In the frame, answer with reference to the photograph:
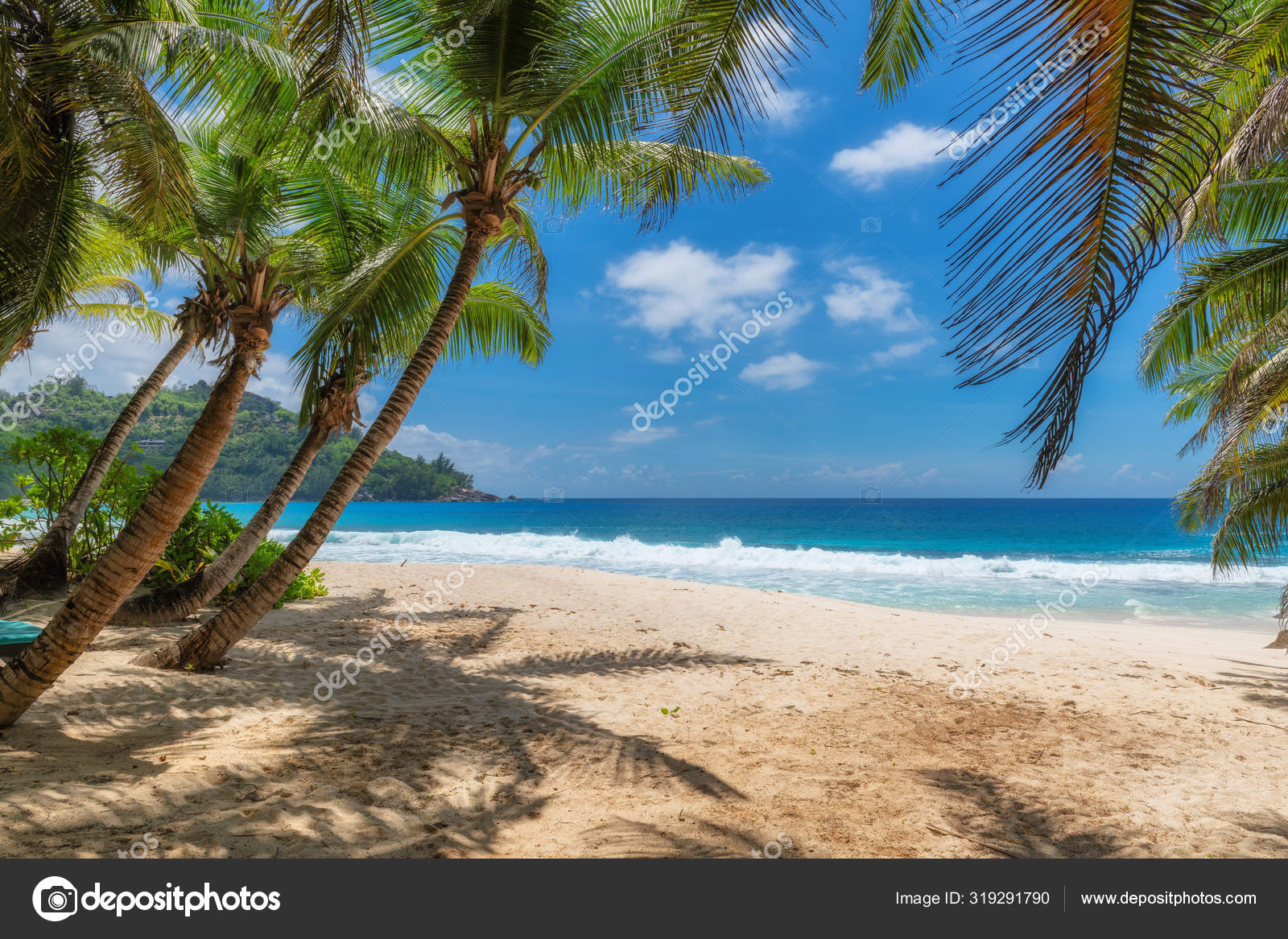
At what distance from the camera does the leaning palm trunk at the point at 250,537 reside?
652 cm

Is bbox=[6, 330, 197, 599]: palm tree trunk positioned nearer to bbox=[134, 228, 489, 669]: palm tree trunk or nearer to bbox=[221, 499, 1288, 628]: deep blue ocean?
bbox=[134, 228, 489, 669]: palm tree trunk

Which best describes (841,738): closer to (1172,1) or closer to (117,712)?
(1172,1)

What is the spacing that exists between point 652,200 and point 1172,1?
16.4 ft

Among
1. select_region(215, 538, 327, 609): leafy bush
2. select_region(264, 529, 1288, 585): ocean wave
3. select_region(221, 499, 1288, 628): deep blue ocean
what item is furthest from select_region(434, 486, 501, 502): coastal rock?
select_region(215, 538, 327, 609): leafy bush

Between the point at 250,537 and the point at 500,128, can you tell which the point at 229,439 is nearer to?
the point at 250,537

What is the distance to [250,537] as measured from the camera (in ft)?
21.7

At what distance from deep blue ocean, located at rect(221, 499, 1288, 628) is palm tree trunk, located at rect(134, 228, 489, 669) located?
36.4ft

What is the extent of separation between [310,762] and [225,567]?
3.83m

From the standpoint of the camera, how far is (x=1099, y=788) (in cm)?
396

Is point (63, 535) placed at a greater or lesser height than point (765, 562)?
greater

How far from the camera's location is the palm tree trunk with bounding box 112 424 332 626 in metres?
6.51
